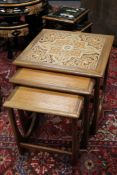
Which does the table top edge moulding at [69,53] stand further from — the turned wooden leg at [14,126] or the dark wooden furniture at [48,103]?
the turned wooden leg at [14,126]

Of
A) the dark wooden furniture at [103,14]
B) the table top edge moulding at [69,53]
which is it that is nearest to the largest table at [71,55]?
the table top edge moulding at [69,53]

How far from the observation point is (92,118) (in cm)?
158

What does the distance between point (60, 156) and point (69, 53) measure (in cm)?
65

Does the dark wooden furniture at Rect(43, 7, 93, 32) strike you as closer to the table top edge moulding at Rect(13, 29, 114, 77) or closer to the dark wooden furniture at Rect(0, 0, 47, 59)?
the dark wooden furniture at Rect(0, 0, 47, 59)

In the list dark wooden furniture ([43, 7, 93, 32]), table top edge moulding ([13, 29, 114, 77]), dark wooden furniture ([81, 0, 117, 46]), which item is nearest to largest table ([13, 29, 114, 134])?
table top edge moulding ([13, 29, 114, 77])

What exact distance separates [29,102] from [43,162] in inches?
18.9

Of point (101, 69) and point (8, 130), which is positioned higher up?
point (101, 69)

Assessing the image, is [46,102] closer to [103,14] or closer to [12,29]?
[12,29]

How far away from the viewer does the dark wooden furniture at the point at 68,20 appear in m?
2.07

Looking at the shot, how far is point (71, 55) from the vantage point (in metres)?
1.43

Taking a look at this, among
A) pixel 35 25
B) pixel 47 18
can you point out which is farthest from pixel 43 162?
pixel 35 25

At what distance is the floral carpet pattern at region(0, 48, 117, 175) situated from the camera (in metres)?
1.40

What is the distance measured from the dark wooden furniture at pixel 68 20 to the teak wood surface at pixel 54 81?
88 cm

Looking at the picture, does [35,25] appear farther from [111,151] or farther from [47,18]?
[111,151]
